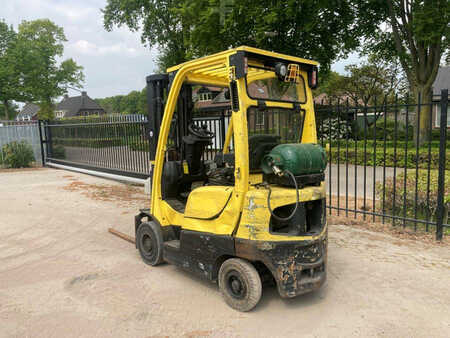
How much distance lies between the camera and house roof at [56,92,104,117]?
244 feet

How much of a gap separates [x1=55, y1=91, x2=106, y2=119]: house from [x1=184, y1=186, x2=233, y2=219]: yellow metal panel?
7546 cm

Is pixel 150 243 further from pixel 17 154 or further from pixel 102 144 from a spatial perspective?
pixel 17 154

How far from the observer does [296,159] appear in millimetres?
3211

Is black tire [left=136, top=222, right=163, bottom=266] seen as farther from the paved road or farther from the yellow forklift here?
the paved road

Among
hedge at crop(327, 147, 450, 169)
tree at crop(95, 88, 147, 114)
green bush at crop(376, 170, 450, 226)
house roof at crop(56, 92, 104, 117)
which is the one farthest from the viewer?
tree at crop(95, 88, 147, 114)

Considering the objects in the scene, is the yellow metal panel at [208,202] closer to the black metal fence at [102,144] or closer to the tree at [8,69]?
the black metal fence at [102,144]

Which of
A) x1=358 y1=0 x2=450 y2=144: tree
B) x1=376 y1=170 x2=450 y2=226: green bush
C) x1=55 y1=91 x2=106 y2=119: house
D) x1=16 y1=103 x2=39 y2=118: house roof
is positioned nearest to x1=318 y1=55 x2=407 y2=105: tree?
x1=358 y1=0 x2=450 y2=144: tree

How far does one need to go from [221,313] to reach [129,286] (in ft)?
4.11

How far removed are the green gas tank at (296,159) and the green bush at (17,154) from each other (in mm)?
15573

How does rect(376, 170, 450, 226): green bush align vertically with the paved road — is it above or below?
above

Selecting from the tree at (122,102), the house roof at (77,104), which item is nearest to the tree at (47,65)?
the house roof at (77,104)

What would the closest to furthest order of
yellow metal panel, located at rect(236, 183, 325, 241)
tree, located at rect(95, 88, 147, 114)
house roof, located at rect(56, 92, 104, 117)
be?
yellow metal panel, located at rect(236, 183, 325, 241) < house roof, located at rect(56, 92, 104, 117) < tree, located at rect(95, 88, 147, 114)

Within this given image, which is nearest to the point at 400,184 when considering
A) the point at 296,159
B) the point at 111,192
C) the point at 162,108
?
the point at 296,159

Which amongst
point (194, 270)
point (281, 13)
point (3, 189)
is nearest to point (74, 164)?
point (3, 189)
